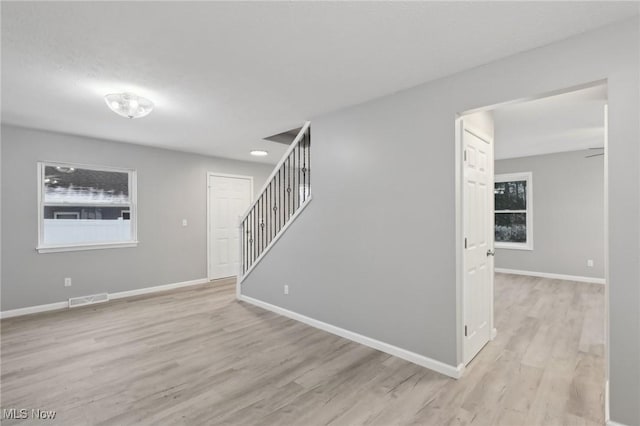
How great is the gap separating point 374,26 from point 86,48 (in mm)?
1960

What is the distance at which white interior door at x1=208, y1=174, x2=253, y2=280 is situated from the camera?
5.99 metres

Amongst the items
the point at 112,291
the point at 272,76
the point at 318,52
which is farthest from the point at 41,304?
the point at 318,52

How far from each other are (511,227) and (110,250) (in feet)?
25.4

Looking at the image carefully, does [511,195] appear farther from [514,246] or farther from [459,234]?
[459,234]

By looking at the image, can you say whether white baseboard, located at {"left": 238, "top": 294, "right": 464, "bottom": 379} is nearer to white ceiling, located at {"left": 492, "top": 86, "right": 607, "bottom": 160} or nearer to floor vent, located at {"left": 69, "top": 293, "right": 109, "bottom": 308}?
white ceiling, located at {"left": 492, "top": 86, "right": 607, "bottom": 160}

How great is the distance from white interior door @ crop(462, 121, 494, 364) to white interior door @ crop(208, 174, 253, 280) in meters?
4.56

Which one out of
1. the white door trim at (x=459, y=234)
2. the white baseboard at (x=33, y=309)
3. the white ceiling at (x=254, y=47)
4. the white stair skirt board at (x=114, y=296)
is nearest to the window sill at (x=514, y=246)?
the white door trim at (x=459, y=234)

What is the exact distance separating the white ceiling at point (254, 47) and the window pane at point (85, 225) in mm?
1598

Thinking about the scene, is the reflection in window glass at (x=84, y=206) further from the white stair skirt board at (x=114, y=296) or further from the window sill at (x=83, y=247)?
the white stair skirt board at (x=114, y=296)

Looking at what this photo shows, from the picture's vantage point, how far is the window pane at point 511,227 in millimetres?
6395

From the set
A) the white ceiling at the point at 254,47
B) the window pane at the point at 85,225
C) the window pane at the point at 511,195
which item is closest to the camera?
the white ceiling at the point at 254,47

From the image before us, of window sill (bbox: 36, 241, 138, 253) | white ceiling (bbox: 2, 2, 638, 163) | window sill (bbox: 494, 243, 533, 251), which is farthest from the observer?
window sill (bbox: 494, 243, 533, 251)

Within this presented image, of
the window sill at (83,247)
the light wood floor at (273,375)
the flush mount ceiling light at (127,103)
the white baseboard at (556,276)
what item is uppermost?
the flush mount ceiling light at (127,103)

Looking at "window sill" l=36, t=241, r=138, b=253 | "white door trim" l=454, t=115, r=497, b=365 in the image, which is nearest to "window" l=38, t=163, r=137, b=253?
"window sill" l=36, t=241, r=138, b=253
